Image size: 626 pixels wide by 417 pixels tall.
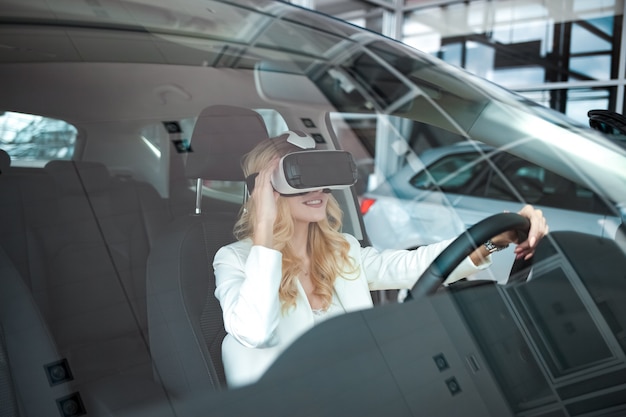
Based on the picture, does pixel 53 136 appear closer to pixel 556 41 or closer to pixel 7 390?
pixel 7 390

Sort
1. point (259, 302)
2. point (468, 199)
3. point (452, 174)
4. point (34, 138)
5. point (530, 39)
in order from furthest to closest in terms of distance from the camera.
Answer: point (530, 39) < point (452, 174) < point (468, 199) < point (34, 138) < point (259, 302)

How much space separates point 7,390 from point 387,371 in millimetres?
575

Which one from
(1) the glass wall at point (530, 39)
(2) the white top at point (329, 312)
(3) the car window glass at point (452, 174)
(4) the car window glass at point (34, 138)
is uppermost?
(1) the glass wall at point (530, 39)

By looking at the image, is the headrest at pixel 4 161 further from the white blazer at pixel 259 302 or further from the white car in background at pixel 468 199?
the white car in background at pixel 468 199

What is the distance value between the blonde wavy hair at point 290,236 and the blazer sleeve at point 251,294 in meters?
0.02

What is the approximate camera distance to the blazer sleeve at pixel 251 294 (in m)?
0.87

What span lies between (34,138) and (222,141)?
1.08 feet

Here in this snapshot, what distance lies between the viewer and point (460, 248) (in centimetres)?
97

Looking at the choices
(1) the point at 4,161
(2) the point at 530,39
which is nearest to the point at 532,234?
(1) the point at 4,161

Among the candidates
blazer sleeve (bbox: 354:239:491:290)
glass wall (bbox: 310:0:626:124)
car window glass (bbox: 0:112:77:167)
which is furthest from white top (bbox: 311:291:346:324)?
glass wall (bbox: 310:0:626:124)

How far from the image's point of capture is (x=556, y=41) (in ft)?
18.9

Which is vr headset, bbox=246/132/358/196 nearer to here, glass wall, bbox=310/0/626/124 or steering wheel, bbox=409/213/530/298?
steering wheel, bbox=409/213/530/298

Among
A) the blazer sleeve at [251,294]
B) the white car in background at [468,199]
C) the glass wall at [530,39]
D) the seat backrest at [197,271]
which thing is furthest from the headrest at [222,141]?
the glass wall at [530,39]

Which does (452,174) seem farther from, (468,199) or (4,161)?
(4,161)
